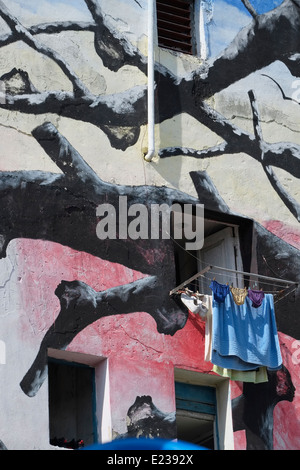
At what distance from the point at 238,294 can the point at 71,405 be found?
107 inches

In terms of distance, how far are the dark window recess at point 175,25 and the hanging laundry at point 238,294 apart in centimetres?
417

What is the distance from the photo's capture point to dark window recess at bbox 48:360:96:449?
17.7 metres

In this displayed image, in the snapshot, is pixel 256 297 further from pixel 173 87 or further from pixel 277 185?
pixel 173 87

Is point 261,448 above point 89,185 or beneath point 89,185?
beneath

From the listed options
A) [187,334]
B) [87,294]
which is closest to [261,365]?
[187,334]

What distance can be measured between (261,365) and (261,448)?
1.17 m

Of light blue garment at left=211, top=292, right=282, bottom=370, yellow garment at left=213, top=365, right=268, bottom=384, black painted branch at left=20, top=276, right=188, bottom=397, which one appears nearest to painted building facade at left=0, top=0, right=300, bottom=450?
black painted branch at left=20, top=276, right=188, bottom=397

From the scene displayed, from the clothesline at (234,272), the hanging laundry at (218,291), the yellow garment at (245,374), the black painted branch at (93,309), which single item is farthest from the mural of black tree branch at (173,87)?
the yellow garment at (245,374)

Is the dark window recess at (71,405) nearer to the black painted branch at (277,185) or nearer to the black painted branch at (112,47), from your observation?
the black painted branch at (277,185)

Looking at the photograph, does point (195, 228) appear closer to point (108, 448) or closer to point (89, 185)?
point (89, 185)

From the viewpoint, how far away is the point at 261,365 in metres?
17.9

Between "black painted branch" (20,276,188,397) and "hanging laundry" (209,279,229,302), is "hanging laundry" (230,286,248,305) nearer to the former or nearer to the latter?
"hanging laundry" (209,279,229,302)

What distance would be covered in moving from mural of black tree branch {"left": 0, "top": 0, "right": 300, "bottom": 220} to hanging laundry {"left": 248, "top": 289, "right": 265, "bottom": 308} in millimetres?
2200

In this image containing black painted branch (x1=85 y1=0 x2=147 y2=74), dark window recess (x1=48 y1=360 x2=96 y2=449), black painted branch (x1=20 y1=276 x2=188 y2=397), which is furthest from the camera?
black painted branch (x1=85 y1=0 x2=147 y2=74)
